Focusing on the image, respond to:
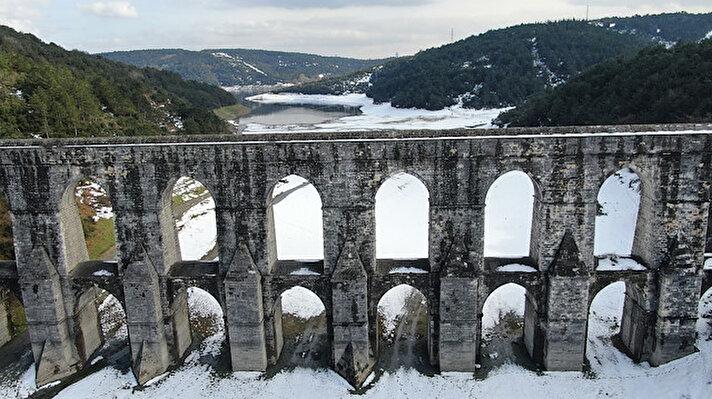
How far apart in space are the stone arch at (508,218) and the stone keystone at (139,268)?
18.8m

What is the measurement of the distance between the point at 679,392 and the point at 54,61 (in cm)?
8050

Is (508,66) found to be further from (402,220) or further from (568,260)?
(568,260)

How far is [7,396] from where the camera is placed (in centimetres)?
1997

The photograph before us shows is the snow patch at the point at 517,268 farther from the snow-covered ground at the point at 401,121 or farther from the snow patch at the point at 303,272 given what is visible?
the snow-covered ground at the point at 401,121

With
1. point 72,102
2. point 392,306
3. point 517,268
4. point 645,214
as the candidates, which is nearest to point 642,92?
point 645,214

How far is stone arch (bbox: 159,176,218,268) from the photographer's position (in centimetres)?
2031

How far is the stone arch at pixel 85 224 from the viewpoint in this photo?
20.4 m

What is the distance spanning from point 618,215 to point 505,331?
17.4m

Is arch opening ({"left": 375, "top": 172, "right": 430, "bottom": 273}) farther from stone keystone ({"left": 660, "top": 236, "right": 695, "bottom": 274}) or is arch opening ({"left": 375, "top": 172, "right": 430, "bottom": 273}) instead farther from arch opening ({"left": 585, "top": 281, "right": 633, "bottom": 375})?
stone keystone ({"left": 660, "top": 236, "right": 695, "bottom": 274})

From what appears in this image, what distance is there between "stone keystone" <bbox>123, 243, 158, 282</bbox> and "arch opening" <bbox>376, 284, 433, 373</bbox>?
10057mm

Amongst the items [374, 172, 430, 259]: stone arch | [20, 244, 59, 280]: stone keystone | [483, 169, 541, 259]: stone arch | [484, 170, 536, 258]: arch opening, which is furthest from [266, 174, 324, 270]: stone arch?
[484, 170, 536, 258]: arch opening

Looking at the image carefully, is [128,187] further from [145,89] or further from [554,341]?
[145,89]

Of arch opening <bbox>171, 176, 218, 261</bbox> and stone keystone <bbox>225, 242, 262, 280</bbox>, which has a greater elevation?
stone keystone <bbox>225, 242, 262, 280</bbox>

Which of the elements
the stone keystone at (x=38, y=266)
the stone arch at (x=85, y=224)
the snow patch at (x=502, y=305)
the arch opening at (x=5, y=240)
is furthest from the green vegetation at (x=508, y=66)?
the stone keystone at (x=38, y=266)
